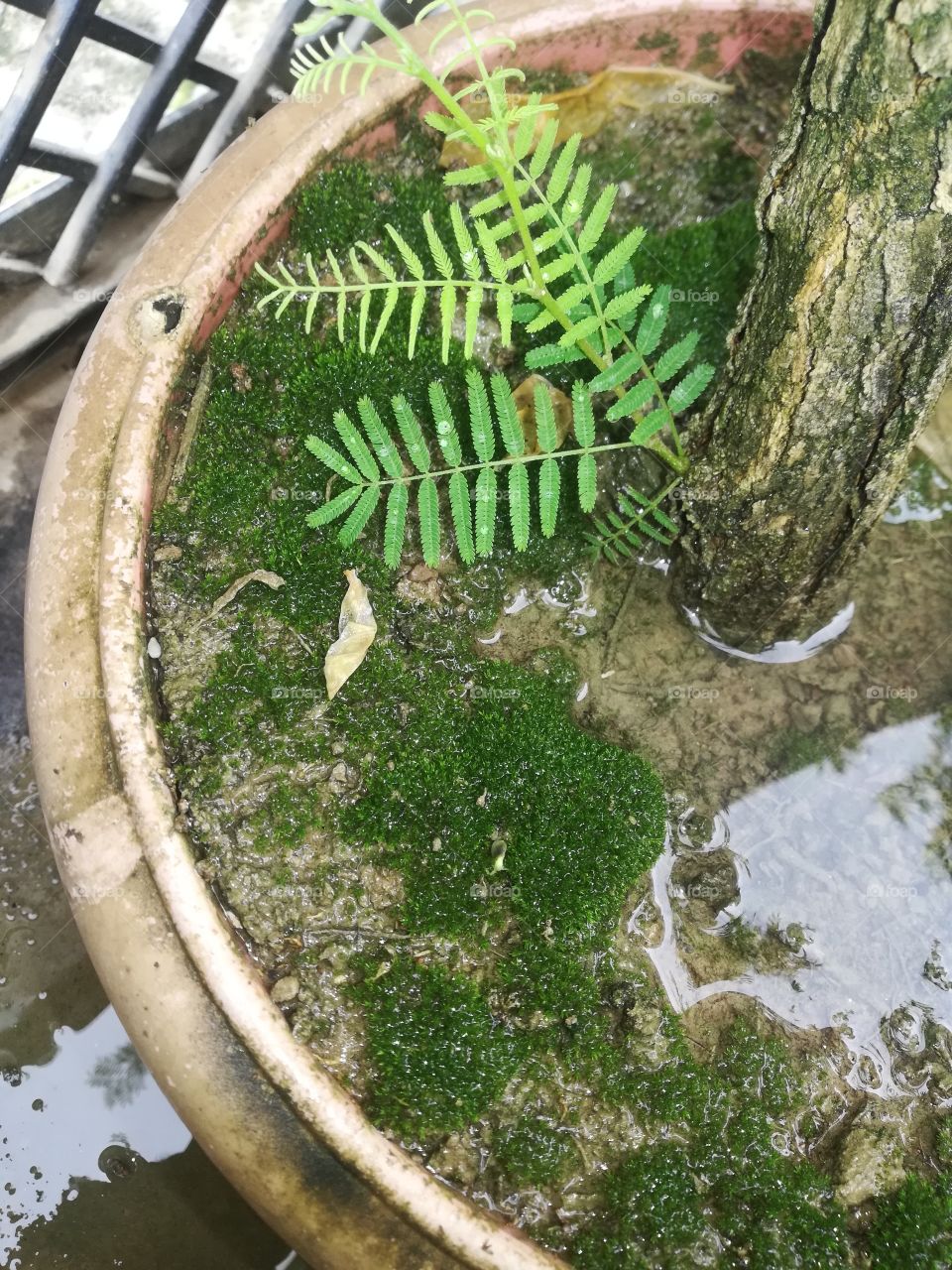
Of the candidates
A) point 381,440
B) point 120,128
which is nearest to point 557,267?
point 381,440

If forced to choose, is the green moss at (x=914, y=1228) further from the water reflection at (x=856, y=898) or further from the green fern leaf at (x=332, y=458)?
the green fern leaf at (x=332, y=458)

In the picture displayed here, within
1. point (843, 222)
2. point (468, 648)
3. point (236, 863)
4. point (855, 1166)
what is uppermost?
point (843, 222)

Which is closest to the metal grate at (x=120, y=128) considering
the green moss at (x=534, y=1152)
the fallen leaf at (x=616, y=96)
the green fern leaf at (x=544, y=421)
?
the fallen leaf at (x=616, y=96)

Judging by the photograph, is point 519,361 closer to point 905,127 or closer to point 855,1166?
point 905,127

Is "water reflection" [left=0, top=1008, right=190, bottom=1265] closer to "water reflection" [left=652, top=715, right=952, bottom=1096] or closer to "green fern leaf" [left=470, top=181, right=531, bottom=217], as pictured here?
"water reflection" [left=652, top=715, right=952, bottom=1096]

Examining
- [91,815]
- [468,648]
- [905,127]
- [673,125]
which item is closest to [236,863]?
[91,815]

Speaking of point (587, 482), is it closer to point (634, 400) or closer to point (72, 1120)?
point (634, 400)

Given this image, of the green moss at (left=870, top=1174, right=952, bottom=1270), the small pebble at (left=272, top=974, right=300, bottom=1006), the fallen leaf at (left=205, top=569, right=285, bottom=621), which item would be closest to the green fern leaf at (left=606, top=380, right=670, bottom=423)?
the fallen leaf at (left=205, top=569, right=285, bottom=621)
